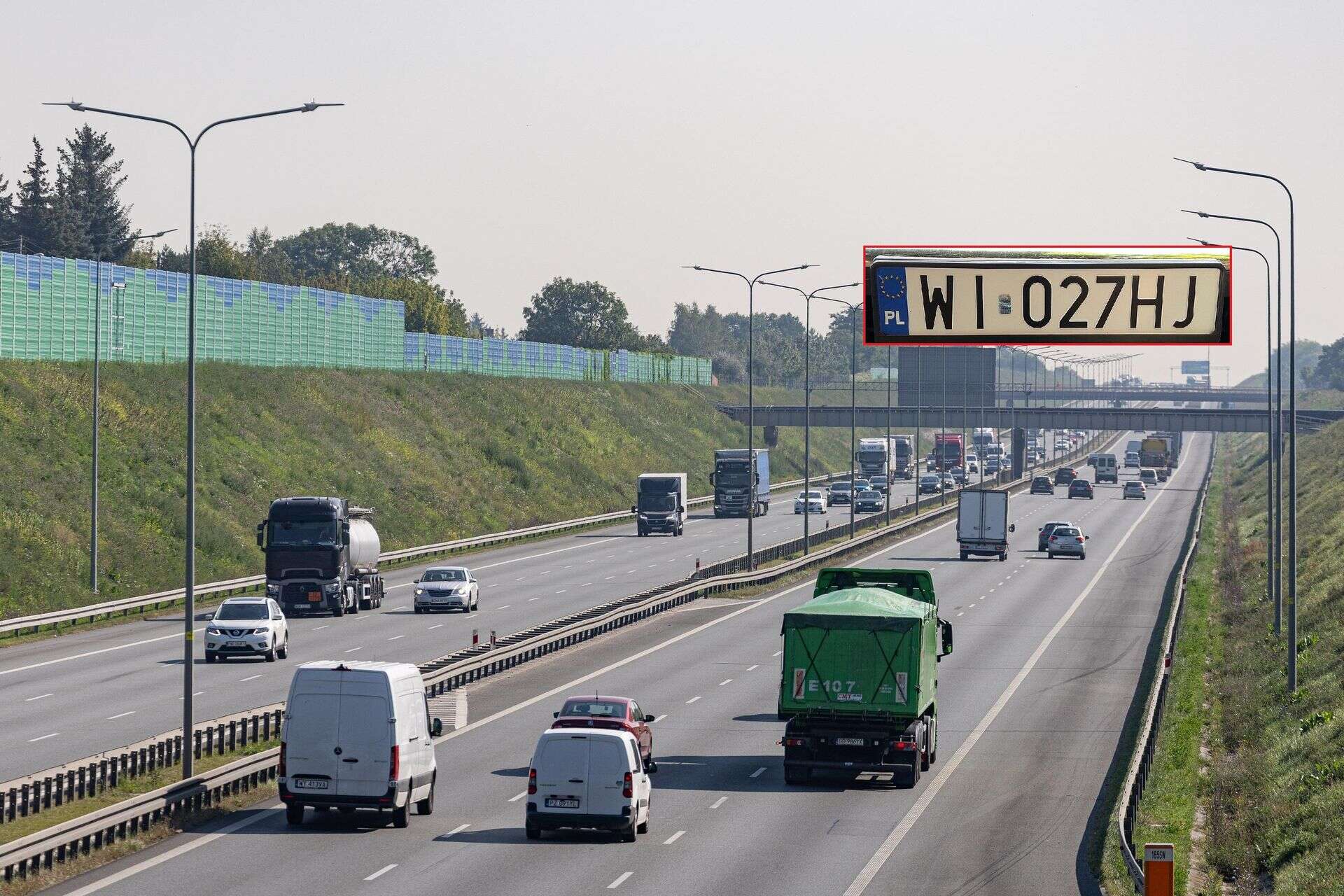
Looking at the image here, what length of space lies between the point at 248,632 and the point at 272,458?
47594mm

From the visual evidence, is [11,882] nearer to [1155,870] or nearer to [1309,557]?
[1155,870]

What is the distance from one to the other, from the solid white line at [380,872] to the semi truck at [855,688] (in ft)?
31.4

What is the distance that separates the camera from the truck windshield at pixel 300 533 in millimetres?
64375

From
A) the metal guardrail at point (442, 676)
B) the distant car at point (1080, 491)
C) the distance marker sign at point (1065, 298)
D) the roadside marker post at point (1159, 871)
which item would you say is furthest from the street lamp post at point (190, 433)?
the distant car at point (1080, 491)

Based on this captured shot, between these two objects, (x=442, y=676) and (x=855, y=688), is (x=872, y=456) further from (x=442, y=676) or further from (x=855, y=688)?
(x=855, y=688)

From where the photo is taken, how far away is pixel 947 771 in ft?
121

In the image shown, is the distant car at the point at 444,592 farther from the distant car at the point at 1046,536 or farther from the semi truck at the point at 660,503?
the semi truck at the point at 660,503

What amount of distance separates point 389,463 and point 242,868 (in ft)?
284

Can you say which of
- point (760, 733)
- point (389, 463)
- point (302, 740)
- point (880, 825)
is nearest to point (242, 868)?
point (302, 740)

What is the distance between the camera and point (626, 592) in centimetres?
7569

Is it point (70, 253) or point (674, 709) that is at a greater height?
point (70, 253)

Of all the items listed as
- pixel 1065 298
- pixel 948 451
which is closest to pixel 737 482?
pixel 948 451

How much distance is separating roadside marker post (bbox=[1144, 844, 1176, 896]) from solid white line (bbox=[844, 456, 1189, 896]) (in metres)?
9.70

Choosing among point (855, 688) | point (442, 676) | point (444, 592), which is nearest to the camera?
point (855, 688)
